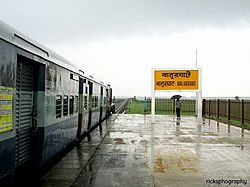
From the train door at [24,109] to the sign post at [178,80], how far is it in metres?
16.5

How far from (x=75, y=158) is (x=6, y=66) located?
539cm

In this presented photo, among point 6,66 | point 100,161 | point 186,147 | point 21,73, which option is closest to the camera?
point 6,66

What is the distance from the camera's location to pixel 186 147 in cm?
1158

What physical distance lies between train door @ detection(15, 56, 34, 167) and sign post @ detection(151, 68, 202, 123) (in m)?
16.5

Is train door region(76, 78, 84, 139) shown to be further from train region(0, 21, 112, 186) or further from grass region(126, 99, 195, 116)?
grass region(126, 99, 195, 116)

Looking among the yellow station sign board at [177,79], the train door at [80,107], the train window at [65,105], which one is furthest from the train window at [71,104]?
Answer: the yellow station sign board at [177,79]

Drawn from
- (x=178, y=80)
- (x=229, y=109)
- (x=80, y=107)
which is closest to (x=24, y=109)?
(x=80, y=107)

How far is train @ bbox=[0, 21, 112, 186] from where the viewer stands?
447 centimetres

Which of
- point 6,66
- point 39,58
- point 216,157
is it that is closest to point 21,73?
point 39,58

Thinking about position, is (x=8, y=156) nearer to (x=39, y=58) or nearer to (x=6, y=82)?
(x=6, y=82)

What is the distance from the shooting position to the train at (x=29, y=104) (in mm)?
4473

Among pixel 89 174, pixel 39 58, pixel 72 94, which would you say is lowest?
pixel 89 174

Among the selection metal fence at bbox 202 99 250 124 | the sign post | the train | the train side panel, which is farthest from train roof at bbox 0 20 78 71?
metal fence at bbox 202 99 250 124

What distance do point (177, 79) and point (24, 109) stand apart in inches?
689
